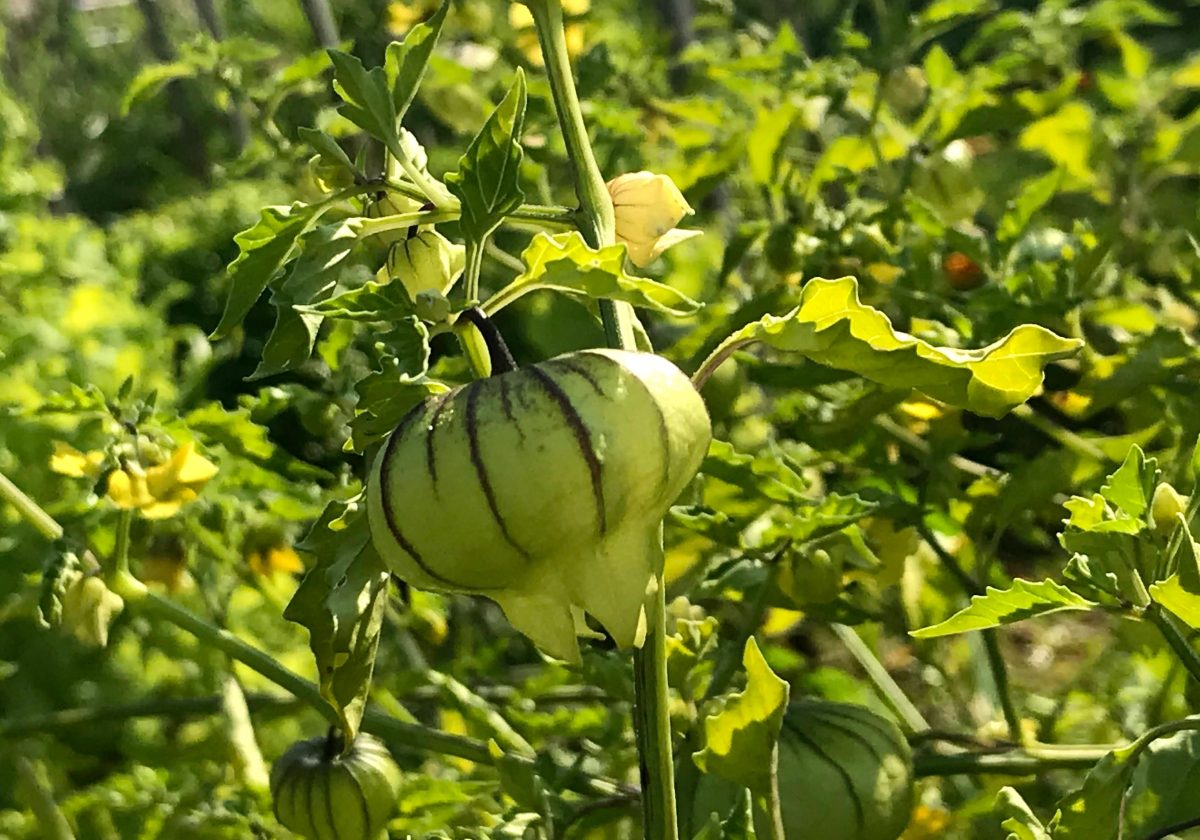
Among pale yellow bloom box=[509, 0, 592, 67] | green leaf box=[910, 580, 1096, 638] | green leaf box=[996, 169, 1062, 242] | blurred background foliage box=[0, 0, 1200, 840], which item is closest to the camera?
green leaf box=[910, 580, 1096, 638]

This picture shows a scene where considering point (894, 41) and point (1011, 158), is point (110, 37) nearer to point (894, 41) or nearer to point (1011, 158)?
point (1011, 158)

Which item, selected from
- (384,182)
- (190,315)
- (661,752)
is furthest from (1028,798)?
(190,315)

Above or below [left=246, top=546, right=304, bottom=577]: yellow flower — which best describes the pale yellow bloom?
above

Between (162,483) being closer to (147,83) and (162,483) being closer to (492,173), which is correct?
(147,83)

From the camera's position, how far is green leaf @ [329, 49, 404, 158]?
0.49 m

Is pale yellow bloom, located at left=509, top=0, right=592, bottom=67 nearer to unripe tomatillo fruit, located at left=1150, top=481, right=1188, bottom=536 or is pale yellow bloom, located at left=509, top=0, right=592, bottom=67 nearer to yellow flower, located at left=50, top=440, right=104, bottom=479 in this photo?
yellow flower, located at left=50, top=440, right=104, bottom=479

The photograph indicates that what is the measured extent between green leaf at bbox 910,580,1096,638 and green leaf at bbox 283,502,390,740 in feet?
0.72

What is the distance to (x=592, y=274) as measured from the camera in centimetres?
41

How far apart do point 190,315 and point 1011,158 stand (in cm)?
279

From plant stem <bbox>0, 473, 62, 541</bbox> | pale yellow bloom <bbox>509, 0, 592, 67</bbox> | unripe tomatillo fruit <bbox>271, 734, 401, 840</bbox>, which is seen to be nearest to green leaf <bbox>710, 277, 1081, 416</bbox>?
unripe tomatillo fruit <bbox>271, 734, 401, 840</bbox>

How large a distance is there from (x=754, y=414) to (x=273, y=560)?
61 centimetres

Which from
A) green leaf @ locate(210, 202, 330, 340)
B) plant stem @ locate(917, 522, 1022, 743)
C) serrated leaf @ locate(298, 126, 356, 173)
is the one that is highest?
serrated leaf @ locate(298, 126, 356, 173)

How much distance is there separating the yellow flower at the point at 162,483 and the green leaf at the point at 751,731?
0.43m

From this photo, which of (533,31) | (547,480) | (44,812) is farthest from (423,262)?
(533,31)
